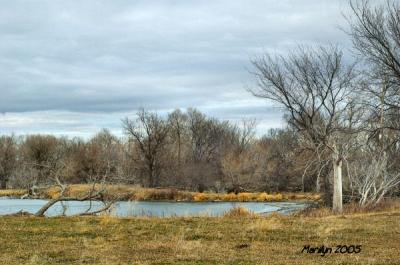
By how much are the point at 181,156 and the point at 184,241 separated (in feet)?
246

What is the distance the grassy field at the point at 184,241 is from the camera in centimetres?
973

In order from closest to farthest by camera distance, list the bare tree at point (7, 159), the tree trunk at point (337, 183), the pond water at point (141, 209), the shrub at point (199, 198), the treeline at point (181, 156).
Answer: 1. the pond water at point (141, 209)
2. the tree trunk at point (337, 183)
3. the shrub at point (199, 198)
4. the treeline at point (181, 156)
5. the bare tree at point (7, 159)

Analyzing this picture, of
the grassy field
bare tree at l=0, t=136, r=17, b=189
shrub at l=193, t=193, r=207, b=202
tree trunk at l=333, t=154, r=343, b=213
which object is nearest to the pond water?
tree trunk at l=333, t=154, r=343, b=213

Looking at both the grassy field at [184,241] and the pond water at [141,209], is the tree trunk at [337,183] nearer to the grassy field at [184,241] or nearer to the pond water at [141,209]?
the pond water at [141,209]

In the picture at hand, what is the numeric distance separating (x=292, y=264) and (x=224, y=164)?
64.1m

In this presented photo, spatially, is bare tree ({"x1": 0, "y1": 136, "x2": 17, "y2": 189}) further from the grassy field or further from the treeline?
the grassy field

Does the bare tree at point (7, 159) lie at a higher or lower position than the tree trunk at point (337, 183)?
higher

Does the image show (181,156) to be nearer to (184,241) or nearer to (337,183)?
(337,183)

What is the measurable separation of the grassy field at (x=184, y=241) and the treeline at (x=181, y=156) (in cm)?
4399

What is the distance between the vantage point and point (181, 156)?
86.8m

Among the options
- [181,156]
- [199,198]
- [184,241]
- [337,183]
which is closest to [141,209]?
[337,183]

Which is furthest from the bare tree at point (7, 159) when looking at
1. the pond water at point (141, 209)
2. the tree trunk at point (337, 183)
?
the tree trunk at point (337, 183)

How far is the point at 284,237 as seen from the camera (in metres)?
13.0

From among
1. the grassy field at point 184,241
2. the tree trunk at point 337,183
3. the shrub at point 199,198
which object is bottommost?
the shrub at point 199,198
